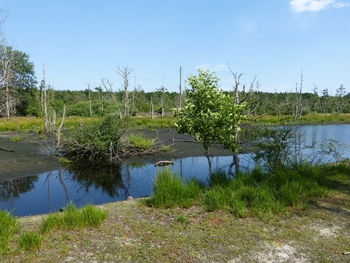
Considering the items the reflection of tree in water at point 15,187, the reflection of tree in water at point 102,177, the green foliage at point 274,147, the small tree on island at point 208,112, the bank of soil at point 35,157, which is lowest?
the reflection of tree in water at point 102,177

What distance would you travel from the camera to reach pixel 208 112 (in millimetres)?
6020

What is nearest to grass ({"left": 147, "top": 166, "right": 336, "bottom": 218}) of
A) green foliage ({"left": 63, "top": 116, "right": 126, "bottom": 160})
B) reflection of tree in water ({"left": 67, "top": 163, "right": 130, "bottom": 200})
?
reflection of tree in water ({"left": 67, "top": 163, "right": 130, "bottom": 200})

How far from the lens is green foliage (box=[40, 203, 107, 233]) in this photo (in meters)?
4.53

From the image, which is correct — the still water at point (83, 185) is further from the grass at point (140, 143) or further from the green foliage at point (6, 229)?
the green foliage at point (6, 229)

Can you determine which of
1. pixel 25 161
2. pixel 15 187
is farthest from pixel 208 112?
pixel 25 161

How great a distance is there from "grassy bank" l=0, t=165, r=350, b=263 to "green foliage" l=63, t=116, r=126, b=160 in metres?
8.05

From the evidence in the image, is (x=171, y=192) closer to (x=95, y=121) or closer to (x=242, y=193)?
(x=242, y=193)

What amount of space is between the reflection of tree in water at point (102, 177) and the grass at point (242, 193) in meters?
3.28

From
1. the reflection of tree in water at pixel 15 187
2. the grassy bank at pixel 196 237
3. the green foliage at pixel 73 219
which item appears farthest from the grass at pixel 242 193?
the reflection of tree in water at pixel 15 187

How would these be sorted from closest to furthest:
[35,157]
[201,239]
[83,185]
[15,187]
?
[201,239] → [15,187] → [83,185] → [35,157]

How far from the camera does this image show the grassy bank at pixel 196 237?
370 cm

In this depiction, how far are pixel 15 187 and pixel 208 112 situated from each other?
24.1 feet

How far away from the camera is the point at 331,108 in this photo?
63250 millimetres

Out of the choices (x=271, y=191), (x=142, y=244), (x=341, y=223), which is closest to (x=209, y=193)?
(x=271, y=191)
